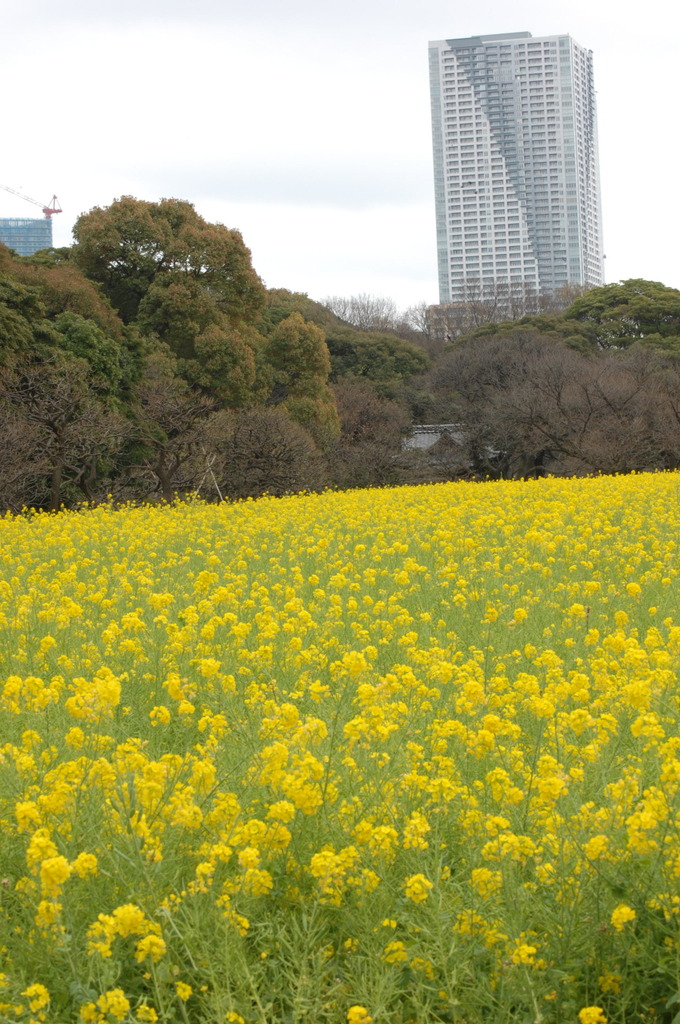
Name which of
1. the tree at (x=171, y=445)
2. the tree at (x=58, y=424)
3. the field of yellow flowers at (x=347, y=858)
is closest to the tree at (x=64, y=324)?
the tree at (x=58, y=424)

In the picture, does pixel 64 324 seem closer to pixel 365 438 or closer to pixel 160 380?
pixel 160 380

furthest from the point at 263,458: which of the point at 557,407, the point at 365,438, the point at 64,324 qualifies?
the point at 557,407

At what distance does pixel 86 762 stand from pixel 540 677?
2.56 m

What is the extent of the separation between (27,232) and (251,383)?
6257 inches

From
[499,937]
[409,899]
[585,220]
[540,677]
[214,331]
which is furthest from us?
[585,220]

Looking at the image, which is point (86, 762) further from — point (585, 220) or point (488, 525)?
point (585, 220)

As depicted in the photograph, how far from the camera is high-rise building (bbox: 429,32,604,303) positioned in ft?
281

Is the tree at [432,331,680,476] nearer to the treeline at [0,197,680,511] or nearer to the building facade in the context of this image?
the treeline at [0,197,680,511]

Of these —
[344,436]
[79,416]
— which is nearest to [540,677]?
[79,416]

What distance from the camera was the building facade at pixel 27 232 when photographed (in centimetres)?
16475

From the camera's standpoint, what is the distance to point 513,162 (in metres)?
86.9

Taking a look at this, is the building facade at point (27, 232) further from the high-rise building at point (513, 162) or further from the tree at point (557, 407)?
the tree at point (557, 407)

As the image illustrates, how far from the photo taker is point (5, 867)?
2.77m

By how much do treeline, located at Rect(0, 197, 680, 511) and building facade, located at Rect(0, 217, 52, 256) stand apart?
136 meters
